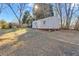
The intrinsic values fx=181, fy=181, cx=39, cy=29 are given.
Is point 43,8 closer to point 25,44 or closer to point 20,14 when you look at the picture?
point 20,14

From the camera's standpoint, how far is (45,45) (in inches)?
64.4

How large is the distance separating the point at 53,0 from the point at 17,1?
0.33 meters

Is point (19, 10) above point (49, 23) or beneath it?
above

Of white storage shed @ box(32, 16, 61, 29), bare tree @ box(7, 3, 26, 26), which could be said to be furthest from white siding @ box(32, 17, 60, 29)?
bare tree @ box(7, 3, 26, 26)

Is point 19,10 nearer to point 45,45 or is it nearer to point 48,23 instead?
point 48,23

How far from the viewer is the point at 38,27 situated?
5.47ft

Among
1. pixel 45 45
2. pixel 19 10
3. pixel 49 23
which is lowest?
pixel 45 45

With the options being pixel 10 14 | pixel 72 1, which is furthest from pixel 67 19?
pixel 10 14

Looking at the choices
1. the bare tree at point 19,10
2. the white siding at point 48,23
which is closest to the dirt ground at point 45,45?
the white siding at point 48,23

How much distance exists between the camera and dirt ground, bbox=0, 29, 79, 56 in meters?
1.61

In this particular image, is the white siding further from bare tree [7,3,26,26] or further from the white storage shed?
bare tree [7,3,26,26]

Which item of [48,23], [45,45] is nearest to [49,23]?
[48,23]

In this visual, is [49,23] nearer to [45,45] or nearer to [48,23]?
[48,23]

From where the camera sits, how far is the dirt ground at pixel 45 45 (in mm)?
1612
